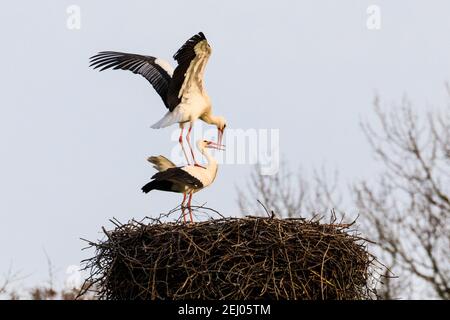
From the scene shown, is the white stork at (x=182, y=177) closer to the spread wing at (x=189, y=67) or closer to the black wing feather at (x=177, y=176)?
the black wing feather at (x=177, y=176)

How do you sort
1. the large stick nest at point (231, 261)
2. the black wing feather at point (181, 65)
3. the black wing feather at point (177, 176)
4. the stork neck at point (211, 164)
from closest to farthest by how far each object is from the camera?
the large stick nest at point (231, 261)
the black wing feather at point (177, 176)
the stork neck at point (211, 164)
the black wing feather at point (181, 65)

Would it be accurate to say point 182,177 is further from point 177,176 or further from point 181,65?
point 181,65

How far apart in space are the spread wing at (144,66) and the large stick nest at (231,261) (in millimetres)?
2960

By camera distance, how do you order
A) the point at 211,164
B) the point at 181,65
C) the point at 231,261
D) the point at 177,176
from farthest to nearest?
the point at 181,65 → the point at 211,164 → the point at 177,176 → the point at 231,261

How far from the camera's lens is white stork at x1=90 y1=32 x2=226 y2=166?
39.1 feet

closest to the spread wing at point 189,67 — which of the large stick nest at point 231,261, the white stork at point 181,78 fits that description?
the white stork at point 181,78

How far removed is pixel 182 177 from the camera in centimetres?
1094

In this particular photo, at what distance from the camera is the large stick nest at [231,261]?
31.6 ft

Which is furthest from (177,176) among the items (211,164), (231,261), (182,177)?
(231,261)

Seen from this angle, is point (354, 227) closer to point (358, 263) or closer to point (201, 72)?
point (358, 263)

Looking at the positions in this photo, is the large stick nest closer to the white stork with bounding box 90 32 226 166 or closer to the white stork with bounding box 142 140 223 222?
the white stork with bounding box 142 140 223 222

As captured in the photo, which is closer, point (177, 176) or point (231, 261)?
point (231, 261)

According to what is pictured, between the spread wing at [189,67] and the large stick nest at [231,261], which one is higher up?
the spread wing at [189,67]

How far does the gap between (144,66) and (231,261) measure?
395 cm
